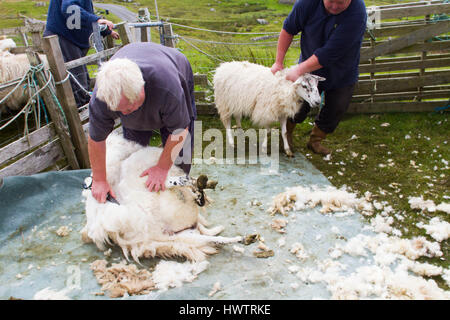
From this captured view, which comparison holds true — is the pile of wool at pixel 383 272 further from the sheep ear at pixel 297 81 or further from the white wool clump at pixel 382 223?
the sheep ear at pixel 297 81

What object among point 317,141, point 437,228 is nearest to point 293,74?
point 317,141

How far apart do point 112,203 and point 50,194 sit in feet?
4.07

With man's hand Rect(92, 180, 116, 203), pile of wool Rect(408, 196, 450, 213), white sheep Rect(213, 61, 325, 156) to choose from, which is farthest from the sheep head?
man's hand Rect(92, 180, 116, 203)

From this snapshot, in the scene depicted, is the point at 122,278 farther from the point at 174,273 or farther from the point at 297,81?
the point at 297,81

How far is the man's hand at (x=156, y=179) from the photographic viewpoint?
7.86 ft

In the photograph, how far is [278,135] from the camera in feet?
15.5

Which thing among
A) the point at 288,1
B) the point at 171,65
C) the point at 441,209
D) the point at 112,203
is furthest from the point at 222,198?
the point at 288,1

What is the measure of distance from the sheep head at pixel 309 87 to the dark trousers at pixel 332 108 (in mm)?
201

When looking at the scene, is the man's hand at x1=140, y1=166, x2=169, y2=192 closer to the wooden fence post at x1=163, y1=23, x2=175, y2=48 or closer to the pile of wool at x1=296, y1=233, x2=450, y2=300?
the pile of wool at x1=296, y1=233, x2=450, y2=300

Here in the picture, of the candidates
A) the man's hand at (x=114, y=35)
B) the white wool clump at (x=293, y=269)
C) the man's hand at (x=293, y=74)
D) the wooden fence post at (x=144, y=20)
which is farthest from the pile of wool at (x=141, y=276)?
the wooden fence post at (x=144, y=20)

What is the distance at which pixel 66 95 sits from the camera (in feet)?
11.7

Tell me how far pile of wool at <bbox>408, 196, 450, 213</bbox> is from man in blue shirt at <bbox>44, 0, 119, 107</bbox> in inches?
162

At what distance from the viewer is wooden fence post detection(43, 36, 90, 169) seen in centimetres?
340

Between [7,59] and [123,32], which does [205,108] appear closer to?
[123,32]
